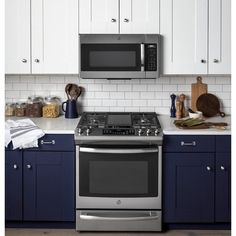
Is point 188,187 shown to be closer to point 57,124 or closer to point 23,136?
point 57,124

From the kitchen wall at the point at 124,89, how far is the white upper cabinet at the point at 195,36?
1.15 feet

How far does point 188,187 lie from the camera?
12.3 feet

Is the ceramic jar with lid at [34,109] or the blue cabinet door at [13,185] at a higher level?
the ceramic jar with lid at [34,109]

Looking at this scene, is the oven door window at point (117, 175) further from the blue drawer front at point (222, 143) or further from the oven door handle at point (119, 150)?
the blue drawer front at point (222, 143)

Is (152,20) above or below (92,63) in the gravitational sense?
above

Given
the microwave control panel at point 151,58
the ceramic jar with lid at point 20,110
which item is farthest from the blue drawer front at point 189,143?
the ceramic jar with lid at point 20,110

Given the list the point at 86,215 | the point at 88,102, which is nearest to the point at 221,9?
the point at 88,102

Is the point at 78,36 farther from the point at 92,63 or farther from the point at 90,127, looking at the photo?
the point at 90,127

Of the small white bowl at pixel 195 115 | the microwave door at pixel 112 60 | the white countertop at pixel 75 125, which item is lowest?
the white countertop at pixel 75 125

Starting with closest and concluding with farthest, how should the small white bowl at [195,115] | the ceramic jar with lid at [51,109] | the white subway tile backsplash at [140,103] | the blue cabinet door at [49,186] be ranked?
the blue cabinet door at [49,186]
the small white bowl at [195,115]
the ceramic jar with lid at [51,109]
the white subway tile backsplash at [140,103]

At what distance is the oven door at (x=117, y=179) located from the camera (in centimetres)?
365
